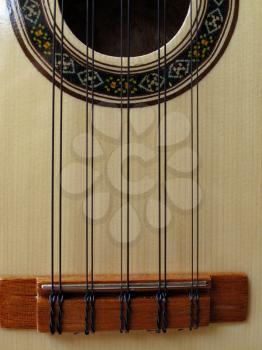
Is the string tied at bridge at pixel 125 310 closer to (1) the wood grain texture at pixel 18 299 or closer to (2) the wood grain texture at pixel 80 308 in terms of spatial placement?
(2) the wood grain texture at pixel 80 308

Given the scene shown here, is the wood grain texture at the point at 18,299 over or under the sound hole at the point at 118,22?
under

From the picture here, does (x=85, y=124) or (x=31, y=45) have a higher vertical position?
(x=31, y=45)

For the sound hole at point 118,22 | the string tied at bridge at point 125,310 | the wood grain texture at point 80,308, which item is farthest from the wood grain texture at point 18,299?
the sound hole at point 118,22

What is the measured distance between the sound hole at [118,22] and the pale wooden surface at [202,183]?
112 millimetres

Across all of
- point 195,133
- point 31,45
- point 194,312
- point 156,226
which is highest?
point 31,45

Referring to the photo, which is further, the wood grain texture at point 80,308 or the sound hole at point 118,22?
the sound hole at point 118,22

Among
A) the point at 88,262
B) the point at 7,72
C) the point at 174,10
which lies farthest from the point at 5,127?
the point at 174,10

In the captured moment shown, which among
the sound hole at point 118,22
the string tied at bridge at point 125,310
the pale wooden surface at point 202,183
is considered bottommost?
the string tied at bridge at point 125,310

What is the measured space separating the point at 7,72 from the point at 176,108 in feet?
0.78

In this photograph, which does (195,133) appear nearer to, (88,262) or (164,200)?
(164,200)

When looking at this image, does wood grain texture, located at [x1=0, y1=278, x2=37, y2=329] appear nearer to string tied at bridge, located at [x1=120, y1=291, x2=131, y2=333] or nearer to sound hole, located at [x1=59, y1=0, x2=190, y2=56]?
string tied at bridge, located at [x1=120, y1=291, x2=131, y2=333]

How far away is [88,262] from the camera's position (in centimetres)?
70

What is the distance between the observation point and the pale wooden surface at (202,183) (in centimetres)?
70

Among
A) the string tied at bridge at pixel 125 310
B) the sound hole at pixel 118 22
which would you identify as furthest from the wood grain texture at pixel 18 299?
the sound hole at pixel 118 22
